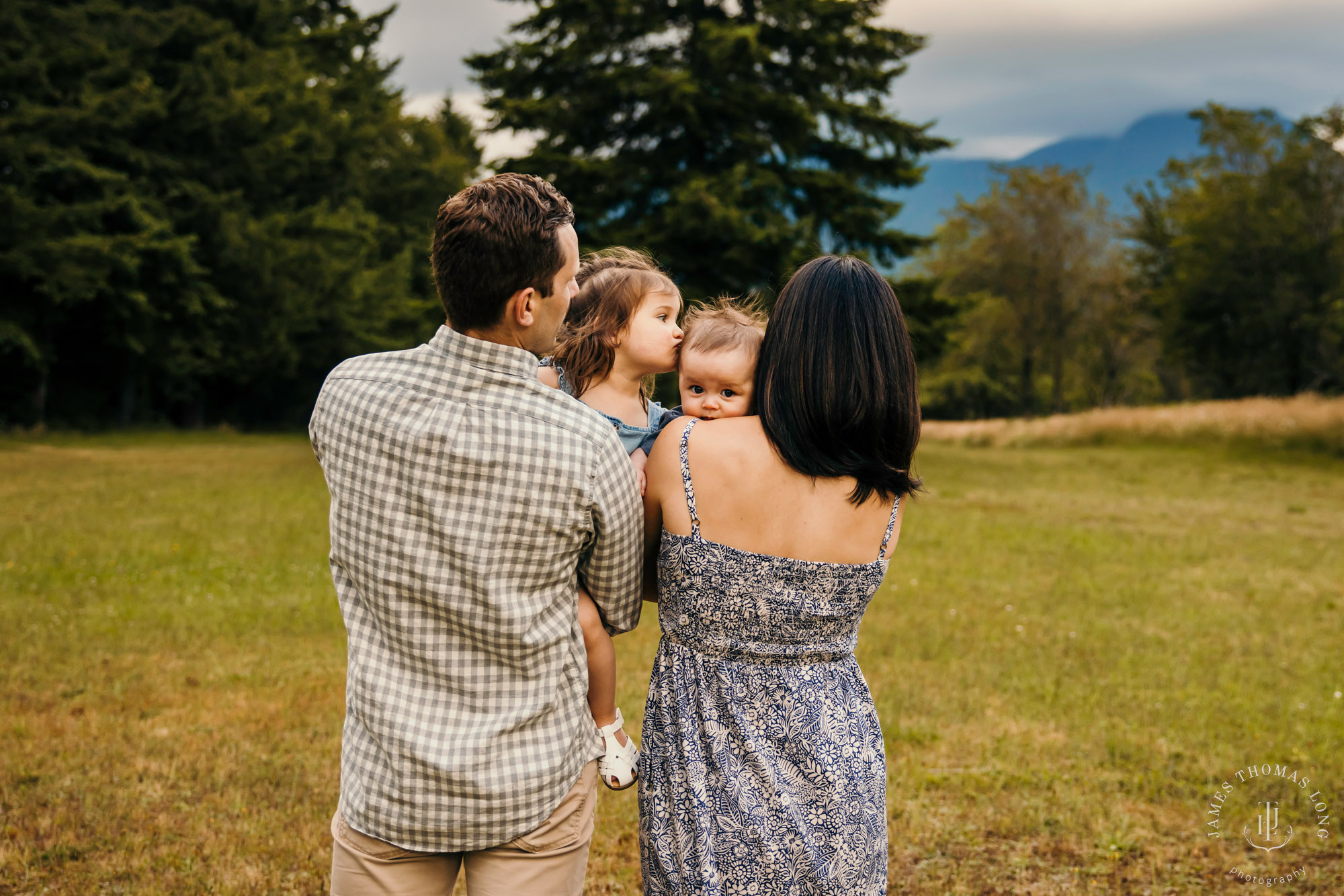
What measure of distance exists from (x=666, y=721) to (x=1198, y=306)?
128ft

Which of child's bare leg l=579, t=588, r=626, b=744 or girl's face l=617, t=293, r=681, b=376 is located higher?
girl's face l=617, t=293, r=681, b=376

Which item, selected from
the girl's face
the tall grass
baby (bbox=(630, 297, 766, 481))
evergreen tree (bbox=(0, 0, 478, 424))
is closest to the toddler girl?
the girl's face

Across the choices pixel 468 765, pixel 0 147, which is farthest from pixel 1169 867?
pixel 0 147

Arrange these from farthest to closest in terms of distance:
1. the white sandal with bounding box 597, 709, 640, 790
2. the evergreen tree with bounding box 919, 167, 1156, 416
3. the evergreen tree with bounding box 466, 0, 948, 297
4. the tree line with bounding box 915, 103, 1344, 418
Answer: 1. the evergreen tree with bounding box 919, 167, 1156, 416
2. the tree line with bounding box 915, 103, 1344, 418
3. the evergreen tree with bounding box 466, 0, 948, 297
4. the white sandal with bounding box 597, 709, 640, 790

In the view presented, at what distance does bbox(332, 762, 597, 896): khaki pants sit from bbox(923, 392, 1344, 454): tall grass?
76.8ft

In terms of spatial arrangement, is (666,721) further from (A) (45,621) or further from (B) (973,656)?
(A) (45,621)

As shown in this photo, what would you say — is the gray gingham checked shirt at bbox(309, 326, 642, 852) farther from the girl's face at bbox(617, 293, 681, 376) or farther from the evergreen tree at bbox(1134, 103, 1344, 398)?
the evergreen tree at bbox(1134, 103, 1344, 398)

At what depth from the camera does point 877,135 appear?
20703mm

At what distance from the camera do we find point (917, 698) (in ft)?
20.0

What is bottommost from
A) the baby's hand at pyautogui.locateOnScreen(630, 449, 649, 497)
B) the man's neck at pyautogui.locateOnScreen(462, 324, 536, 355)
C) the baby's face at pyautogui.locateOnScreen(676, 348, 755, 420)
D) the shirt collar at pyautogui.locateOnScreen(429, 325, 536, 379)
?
the baby's hand at pyautogui.locateOnScreen(630, 449, 649, 497)

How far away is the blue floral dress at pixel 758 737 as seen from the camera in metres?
2.08

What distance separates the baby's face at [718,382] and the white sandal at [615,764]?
2.63 feet

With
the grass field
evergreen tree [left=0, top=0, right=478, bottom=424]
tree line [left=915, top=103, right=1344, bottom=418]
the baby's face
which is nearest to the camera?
the baby's face

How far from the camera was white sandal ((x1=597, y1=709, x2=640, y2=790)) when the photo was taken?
215cm
